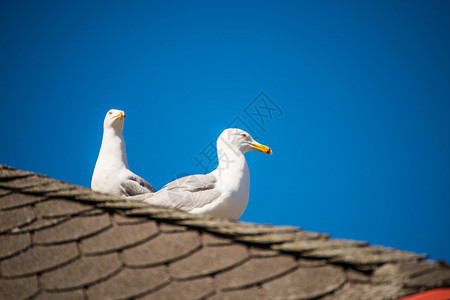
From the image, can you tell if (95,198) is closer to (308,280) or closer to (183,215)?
(183,215)

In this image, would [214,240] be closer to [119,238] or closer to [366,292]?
[119,238]

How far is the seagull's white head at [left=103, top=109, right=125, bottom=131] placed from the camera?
8141 millimetres

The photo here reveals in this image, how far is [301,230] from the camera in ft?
10.4

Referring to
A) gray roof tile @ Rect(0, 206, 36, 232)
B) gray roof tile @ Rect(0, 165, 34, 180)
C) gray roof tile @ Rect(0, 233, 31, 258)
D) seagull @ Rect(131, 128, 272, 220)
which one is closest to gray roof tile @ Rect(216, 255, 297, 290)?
gray roof tile @ Rect(0, 233, 31, 258)

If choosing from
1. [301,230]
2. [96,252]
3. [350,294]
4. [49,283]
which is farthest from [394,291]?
[49,283]

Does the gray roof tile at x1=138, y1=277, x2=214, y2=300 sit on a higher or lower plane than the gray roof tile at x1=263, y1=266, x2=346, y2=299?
higher

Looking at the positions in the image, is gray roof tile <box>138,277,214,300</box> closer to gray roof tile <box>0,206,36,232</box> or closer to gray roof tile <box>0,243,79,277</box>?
gray roof tile <box>0,243,79,277</box>

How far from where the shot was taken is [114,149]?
25.9 ft

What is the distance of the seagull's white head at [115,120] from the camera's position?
8141 mm

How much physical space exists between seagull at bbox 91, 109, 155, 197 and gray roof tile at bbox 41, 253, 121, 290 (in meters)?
4.22

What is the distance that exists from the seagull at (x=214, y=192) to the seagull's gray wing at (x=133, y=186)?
544 millimetres

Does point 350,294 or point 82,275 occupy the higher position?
point 82,275

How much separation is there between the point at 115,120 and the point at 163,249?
18.4 feet

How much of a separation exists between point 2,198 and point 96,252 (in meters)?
1.11
